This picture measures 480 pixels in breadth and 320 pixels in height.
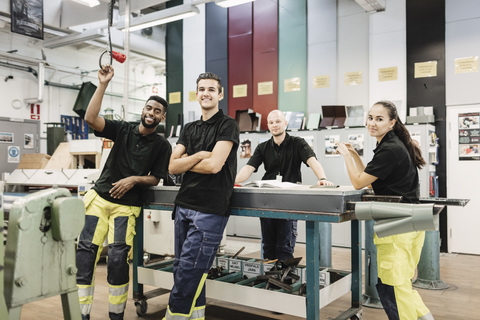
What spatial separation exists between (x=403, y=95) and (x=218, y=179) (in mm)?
4334

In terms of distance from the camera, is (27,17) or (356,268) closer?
(356,268)

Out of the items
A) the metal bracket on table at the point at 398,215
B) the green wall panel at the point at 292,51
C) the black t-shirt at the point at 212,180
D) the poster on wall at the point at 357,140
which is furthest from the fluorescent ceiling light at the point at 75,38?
the metal bracket on table at the point at 398,215

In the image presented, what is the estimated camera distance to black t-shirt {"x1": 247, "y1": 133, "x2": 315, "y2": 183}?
3.48m

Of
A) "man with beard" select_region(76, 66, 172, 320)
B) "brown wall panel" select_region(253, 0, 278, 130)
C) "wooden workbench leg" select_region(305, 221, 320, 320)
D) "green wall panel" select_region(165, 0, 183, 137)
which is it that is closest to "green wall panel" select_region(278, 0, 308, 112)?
"brown wall panel" select_region(253, 0, 278, 130)

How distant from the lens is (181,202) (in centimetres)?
250

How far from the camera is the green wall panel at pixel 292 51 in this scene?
659 centimetres

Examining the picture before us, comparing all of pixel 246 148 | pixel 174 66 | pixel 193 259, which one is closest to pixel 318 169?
pixel 193 259

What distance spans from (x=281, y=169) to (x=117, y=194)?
4.63 feet

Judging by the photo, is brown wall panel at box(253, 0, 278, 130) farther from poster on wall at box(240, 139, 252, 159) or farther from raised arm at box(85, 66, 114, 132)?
raised arm at box(85, 66, 114, 132)

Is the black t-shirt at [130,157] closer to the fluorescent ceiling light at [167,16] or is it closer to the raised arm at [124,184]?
the raised arm at [124,184]

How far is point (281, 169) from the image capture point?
11.6ft

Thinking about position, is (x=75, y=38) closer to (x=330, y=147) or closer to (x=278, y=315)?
(x=330, y=147)

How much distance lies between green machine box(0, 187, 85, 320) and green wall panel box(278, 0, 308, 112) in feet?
18.0

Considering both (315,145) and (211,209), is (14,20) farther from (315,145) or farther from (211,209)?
(211,209)
